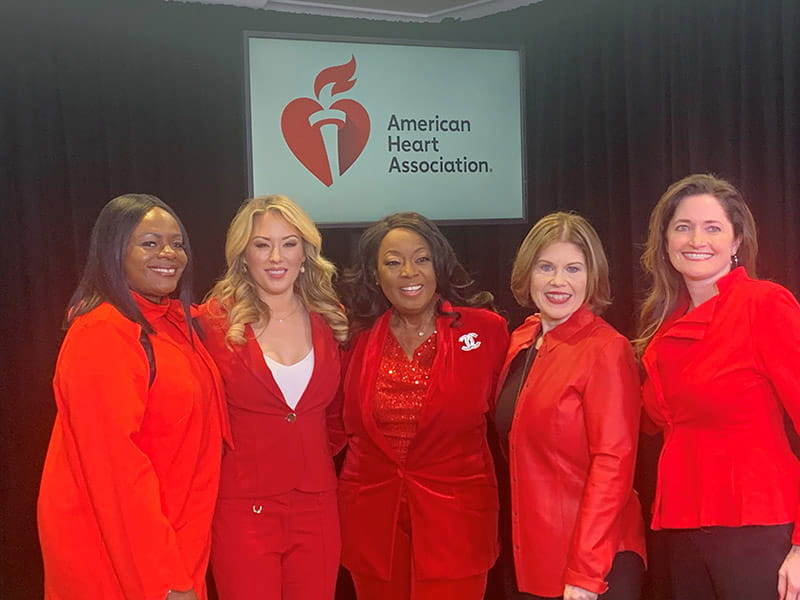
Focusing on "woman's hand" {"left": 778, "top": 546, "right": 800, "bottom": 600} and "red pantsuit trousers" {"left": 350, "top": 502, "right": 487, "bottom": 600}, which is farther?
"red pantsuit trousers" {"left": 350, "top": 502, "right": 487, "bottom": 600}

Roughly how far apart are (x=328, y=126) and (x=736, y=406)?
2.29m

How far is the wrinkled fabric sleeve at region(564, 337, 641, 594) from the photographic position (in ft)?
7.29

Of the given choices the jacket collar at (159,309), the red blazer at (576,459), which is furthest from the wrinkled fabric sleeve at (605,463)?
the jacket collar at (159,309)

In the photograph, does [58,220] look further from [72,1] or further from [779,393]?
[779,393]

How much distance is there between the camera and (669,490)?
2361mm

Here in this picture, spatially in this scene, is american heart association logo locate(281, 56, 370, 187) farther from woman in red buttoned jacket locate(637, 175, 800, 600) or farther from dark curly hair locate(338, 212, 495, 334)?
woman in red buttoned jacket locate(637, 175, 800, 600)

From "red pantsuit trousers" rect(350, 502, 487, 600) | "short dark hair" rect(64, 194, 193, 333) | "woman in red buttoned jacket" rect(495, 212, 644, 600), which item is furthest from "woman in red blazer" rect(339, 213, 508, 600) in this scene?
"short dark hair" rect(64, 194, 193, 333)

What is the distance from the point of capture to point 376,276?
10.0ft

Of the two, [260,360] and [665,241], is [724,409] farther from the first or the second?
[260,360]

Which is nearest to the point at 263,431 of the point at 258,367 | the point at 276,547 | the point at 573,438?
the point at 258,367

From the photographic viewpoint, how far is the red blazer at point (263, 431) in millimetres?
2604

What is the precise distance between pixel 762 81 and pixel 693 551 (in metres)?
2.00

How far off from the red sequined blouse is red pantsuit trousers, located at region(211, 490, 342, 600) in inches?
12.2

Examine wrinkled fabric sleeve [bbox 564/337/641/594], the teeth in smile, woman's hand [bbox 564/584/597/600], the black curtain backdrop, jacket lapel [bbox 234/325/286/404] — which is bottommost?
woman's hand [bbox 564/584/597/600]
